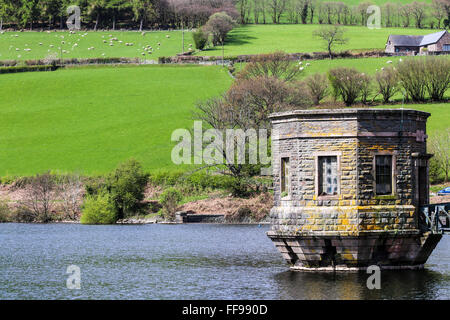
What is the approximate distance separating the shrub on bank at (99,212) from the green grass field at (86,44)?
70.5m

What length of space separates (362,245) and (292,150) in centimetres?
479

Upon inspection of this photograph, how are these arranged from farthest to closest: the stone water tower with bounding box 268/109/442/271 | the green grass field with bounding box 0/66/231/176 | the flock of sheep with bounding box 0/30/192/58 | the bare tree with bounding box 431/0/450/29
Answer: the bare tree with bounding box 431/0/450/29 < the flock of sheep with bounding box 0/30/192/58 < the green grass field with bounding box 0/66/231/176 < the stone water tower with bounding box 268/109/442/271

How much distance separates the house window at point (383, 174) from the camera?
33781mm

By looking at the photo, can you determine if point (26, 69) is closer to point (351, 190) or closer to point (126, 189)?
point (126, 189)

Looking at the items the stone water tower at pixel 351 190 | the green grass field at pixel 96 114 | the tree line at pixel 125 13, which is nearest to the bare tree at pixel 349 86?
the green grass field at pixel 96 114

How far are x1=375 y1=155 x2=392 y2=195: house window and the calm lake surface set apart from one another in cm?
337

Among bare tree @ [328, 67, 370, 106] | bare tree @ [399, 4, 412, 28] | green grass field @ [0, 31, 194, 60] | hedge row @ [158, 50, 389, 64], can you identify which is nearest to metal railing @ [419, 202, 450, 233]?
bare tree @ [328, 67, 370, 106]

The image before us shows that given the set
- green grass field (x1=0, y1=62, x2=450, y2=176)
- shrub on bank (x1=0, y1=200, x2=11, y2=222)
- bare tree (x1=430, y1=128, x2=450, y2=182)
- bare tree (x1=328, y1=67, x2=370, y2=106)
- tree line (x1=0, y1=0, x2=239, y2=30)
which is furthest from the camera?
tree line (x1=0, y1=0, x2=239, y2=30)

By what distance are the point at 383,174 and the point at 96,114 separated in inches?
3203

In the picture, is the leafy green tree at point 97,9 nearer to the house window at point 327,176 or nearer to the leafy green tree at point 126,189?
the leafy green tree at point 126,189

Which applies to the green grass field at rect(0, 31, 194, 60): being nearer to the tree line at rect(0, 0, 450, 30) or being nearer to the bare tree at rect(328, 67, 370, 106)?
the tree line at rect(0, 0, 450, 30)

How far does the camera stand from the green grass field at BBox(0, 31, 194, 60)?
150750 millimetres

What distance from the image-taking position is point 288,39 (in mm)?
163750
